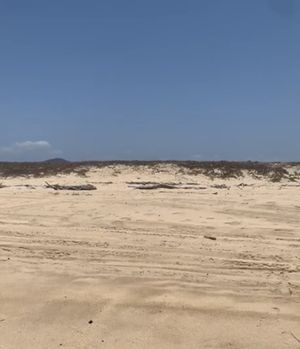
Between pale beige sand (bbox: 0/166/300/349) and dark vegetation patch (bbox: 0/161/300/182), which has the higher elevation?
dark vegetation patch (bbox: 0/161/300/182)

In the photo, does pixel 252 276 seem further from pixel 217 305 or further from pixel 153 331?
pixel 153 331

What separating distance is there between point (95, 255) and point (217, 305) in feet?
7.74

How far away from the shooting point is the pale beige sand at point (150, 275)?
4699mm

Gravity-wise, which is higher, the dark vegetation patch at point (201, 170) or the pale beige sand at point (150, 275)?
the dark vegetation patch at point (201, 170)

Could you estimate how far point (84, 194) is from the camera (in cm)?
1304

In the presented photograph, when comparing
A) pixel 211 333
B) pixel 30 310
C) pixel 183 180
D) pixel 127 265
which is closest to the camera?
pixel 211 333

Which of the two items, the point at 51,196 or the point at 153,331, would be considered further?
the point at 51,196

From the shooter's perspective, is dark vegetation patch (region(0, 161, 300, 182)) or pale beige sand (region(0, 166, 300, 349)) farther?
dark vegetation patch (region(0, 161, 300, 182))

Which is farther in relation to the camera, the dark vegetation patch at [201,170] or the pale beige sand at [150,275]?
the dark vegetation patch at [201,170]

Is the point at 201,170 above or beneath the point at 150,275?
above

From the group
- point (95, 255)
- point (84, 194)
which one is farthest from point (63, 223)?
point (84, 194)

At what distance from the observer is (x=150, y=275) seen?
6.24 metres

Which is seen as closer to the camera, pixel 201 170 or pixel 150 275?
pixel 150 275

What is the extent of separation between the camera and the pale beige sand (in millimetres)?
4699
